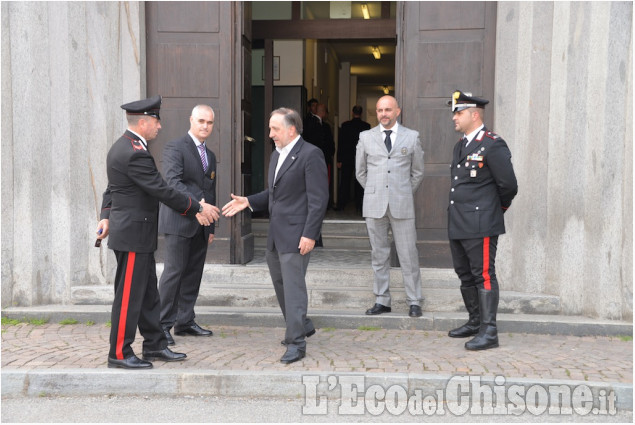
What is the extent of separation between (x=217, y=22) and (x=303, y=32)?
16.3 ft

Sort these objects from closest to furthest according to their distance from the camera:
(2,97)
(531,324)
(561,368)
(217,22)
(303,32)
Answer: (561,368) → (531,324) → (2,97) → (217,22) → (303,32)

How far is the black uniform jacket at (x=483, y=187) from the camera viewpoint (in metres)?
5.77

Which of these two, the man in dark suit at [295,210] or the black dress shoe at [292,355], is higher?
the man in dark suit at [295,210]

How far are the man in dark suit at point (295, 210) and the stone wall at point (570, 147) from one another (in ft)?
8.87

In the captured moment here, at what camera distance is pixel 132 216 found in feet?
16.9

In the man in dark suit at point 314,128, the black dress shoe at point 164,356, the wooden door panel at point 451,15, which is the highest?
the wooden door panel at point 451,15

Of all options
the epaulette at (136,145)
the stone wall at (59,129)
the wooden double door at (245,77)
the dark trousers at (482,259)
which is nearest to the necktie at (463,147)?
the dark trousers at (482,259)

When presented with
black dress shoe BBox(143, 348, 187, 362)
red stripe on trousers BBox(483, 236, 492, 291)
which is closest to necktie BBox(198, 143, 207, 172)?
black dress shoe BBox(143, 348, 187, 362)

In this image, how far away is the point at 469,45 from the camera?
24.4ft

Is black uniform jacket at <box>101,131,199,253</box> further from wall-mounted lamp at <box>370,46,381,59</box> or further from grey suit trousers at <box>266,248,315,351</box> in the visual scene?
wall-mounted lamp at <box>370,46,381,59</box>

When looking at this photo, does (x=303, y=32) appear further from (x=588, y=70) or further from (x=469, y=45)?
(x=588, y=70)

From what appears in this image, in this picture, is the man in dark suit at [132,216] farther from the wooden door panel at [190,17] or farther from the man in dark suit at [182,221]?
the wooden door panel at [190,17]

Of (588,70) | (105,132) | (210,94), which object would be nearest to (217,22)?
(210,94)

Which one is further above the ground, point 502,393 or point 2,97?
point 2,97
